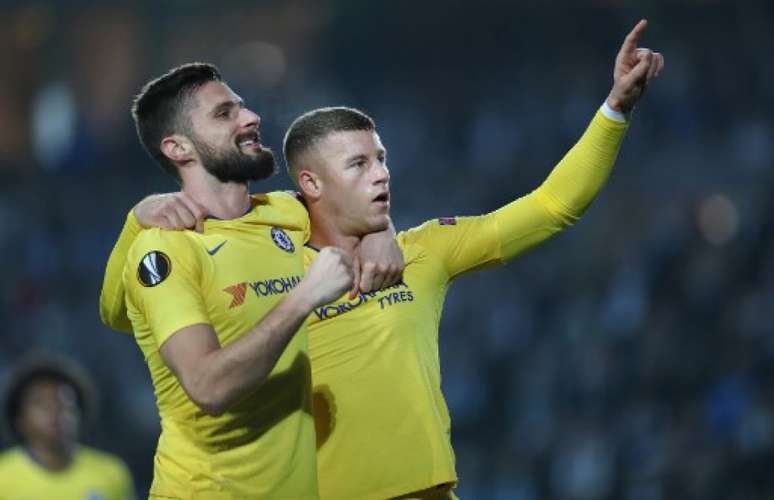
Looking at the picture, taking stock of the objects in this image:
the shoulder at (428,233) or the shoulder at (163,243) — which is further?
the shoulder at (428,233)

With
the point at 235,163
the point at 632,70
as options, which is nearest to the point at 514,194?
the point at 632,70

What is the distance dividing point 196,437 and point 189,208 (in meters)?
0.71

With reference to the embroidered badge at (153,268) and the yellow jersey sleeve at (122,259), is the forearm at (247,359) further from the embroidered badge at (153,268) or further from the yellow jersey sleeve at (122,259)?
the yellow jersey sleeve at (122,259)

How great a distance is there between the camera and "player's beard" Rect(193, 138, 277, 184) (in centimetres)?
446

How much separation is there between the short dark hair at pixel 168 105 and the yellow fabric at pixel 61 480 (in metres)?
3.49

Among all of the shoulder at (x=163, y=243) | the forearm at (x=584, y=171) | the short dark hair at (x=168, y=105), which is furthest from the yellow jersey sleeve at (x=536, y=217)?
the shoulder at (x=163, y=243)

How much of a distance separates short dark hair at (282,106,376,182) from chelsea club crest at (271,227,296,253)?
1.63 feet

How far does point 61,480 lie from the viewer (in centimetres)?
766

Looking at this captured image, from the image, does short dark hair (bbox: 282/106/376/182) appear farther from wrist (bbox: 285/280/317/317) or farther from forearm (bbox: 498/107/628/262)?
wrist (bbox: 285/280/317/317)

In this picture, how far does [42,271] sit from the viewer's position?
1394 cm

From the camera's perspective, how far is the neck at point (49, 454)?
7.66 metres

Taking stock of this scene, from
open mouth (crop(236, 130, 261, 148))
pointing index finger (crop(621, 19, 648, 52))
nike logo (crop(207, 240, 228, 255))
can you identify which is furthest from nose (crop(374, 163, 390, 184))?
pointing index finger (crop(621, 19, 648, 52))

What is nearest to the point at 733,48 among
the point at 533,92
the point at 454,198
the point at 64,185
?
the point at 533,92

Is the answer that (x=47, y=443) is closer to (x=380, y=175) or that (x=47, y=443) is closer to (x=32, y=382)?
(x=32, y=382)
